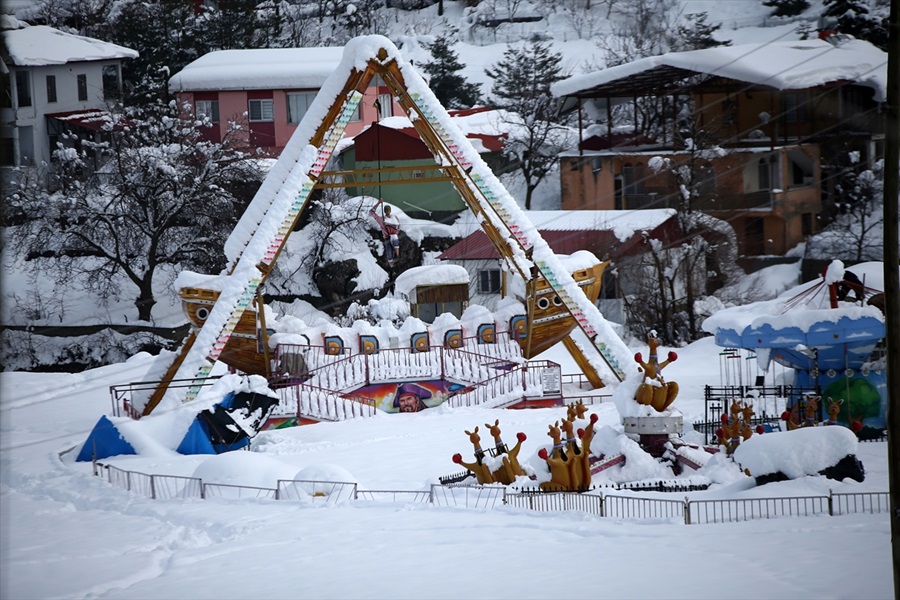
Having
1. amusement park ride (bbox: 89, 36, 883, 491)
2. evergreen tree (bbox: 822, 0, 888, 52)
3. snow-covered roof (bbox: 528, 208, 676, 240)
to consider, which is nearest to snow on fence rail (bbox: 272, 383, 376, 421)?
amusement park ride (bbox: 89, 36, 883, 491)

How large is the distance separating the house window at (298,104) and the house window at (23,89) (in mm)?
10827

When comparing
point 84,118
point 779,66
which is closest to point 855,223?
point 779,66

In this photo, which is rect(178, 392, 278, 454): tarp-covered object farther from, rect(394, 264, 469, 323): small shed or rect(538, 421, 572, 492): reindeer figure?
rect(394, 264, 469, 323): small shed

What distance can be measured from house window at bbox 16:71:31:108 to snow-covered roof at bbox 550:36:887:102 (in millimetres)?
22022

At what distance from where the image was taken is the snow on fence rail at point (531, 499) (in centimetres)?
1525

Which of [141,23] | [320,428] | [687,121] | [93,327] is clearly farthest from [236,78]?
[320,428]

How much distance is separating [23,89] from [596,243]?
2538cm

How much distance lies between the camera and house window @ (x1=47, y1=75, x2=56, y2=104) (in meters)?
49.8

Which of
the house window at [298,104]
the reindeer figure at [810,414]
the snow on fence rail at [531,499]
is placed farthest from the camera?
the house window at [298,104]

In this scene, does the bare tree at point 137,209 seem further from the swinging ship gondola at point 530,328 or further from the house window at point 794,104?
the house window at point 794,104

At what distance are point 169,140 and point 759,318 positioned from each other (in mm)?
29119

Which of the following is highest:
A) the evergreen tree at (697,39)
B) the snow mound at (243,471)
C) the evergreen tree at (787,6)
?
the evergreen tree at (787,6)

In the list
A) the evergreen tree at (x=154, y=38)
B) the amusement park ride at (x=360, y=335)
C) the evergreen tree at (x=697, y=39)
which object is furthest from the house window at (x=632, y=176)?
the evergreen tree at (x=154, y=38)

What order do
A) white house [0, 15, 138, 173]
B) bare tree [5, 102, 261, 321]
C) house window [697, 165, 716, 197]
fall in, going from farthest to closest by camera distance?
white house [0, 15, 138, 173]
house window [697, 165, 716, 197]
bare tree [5, 102, 261, 321]
